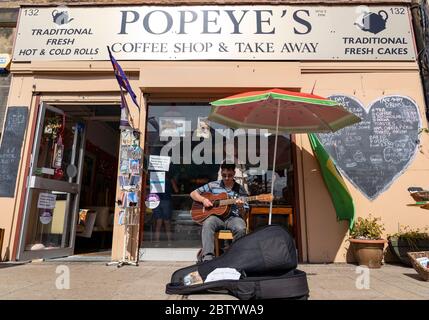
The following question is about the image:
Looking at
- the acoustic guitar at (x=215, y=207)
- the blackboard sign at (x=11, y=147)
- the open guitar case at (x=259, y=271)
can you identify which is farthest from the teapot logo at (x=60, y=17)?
the open guitar case at (x=259, y=271)

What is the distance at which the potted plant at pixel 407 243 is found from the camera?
437 centimetres

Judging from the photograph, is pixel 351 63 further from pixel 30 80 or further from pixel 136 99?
pixel 30 80

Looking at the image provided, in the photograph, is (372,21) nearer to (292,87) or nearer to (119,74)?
(292,87)

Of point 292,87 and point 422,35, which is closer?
point 292,87

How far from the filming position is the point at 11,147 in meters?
5.07

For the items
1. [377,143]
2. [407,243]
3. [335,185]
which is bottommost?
[407,243]

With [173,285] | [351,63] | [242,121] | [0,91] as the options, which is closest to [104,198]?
[0,91]

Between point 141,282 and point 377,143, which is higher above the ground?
point 377,143

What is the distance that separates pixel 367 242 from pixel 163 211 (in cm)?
296

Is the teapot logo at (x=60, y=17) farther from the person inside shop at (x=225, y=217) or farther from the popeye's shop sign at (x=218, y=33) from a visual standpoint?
the person inside shop at (x=225, y=217)

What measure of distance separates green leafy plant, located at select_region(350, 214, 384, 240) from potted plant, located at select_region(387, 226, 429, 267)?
0.70ft

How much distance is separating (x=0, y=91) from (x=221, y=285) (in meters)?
4.97

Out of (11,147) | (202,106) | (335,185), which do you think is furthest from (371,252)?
(11,147)
